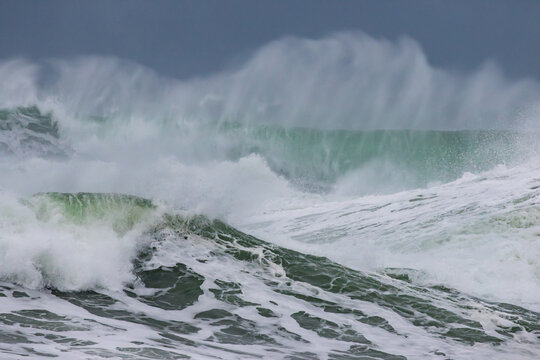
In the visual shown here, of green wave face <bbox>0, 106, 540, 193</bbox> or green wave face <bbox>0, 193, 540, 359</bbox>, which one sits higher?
green wave face <bbox>0, 106, 540, 193</bbox>

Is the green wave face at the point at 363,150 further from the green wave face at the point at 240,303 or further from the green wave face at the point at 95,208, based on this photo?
the green wave face at the point at 240,303

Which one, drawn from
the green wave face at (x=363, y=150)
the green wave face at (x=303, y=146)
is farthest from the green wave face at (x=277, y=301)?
the green wave face at (x=363, y=150)

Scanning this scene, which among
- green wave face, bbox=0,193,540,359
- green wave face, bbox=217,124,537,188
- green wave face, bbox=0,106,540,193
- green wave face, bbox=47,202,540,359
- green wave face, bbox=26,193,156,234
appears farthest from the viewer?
green wave face, bbox=217,124,537,188

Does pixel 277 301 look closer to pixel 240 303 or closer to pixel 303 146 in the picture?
pixel 240 303

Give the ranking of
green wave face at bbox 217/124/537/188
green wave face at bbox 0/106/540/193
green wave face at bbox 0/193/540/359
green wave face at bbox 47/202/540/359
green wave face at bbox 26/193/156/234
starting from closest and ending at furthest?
green wave face at bbox 0/193/540/359 → green wave face at bbox 47/202/540/359 → green wave face at bbox 26/193/156/234 → green wave face at bbox 0/106/540/193 → green wave face at bbox 217/124/537/188

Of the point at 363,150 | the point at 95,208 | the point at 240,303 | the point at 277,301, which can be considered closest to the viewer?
the point at 240,303

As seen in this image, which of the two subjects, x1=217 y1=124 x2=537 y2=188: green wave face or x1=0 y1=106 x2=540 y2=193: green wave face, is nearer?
x1=0 y1=106 x2=540 y2=193: green wave face

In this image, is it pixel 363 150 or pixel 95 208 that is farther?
pixel 363 150

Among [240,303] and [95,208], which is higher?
[95,208]

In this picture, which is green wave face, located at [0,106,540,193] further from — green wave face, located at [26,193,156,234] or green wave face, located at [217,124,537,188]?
green wave face, located at [26,193,156,234]

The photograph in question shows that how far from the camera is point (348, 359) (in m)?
7.62

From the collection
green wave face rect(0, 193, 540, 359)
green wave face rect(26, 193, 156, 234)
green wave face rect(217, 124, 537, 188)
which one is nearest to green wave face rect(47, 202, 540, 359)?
green wave face rect(0, 193, 540, 359)

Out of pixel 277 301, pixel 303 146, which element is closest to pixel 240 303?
pixel 277 301

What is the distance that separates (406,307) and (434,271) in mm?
3891
